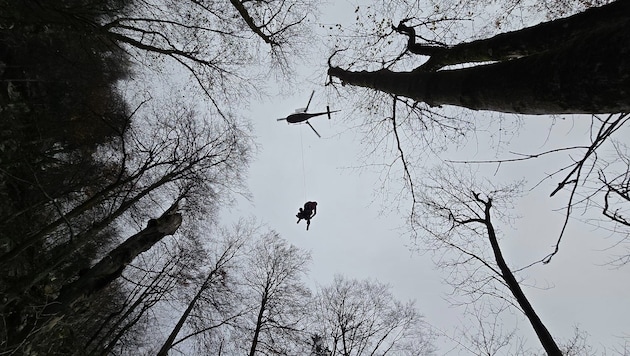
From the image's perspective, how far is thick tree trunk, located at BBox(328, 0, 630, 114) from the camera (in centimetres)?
171

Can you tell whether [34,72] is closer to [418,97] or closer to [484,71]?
[418,97]

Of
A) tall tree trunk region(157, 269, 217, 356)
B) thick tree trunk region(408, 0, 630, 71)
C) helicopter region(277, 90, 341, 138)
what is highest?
helicopter region(277, 90, 341, 138)

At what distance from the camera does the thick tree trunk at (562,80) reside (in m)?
1.71

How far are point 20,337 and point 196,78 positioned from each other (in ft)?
21.2

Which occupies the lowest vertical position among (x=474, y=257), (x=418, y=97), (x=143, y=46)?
(x=418, y=97)

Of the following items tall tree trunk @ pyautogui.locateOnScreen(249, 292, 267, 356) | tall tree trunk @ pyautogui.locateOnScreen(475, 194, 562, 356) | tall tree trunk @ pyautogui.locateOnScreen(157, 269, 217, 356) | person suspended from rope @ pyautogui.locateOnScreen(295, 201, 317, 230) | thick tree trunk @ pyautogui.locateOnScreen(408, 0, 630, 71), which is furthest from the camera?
tall tree trunk @ pyautogui.locateOnScreen(249, 292, 267, 356)

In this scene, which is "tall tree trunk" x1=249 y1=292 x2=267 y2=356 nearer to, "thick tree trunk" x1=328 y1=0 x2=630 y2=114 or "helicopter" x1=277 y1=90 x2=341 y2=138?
"helicopter" x1=277 y1=90 x2=341 y2=138

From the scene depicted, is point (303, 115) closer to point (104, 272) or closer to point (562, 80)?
point (104, 272)

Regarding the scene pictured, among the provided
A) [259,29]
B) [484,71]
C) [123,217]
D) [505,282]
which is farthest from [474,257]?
[123,217]

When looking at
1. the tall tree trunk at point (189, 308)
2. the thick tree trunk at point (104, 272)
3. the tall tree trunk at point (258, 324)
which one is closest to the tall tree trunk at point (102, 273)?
the thick tree trunk at point (104, 272)

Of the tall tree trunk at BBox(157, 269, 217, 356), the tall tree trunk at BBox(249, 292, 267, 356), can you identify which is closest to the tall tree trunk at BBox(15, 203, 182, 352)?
the tall tree trunk at BBox(157, 269, 217, 356)

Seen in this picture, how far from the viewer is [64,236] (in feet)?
34.5

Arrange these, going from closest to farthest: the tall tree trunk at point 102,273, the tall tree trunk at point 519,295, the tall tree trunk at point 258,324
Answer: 1. the tall tree trunk at point 519,295
2. the tall tree trunk at point 102,273
3. the tall tree trunk at point 258,324

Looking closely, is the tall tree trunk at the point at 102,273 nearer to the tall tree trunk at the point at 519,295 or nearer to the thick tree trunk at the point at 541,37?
the thick tree trunk at the point at 541,37
